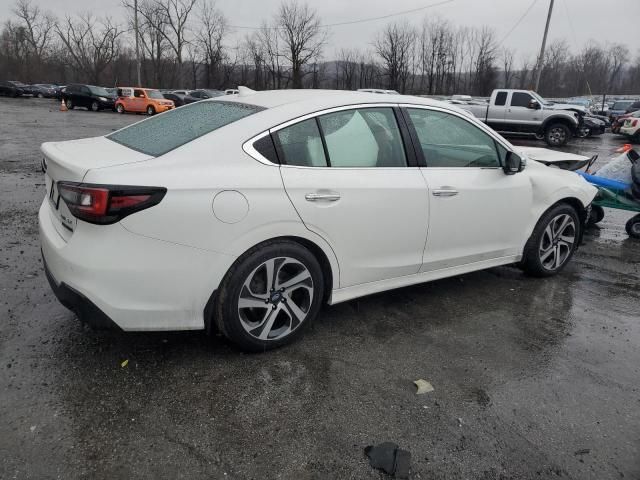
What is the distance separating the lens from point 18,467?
2.16 metres

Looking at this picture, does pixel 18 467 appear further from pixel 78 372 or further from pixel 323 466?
pixel 323 466

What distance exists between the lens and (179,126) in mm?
3260

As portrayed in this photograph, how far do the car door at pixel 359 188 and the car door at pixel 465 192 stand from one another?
158 millimetres

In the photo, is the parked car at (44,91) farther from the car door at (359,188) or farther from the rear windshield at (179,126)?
the car door at (359,188)

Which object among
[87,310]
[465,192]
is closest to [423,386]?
[465,192]

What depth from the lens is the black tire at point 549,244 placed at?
4.51 m

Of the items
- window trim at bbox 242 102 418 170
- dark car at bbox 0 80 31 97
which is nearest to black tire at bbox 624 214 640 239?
window trim at bbox 242 102 418 170

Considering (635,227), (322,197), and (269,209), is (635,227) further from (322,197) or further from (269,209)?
(269,209)

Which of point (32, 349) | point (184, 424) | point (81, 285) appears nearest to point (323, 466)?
point (184, 424)

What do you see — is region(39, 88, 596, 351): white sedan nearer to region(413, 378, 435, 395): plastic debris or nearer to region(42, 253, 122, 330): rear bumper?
region(42, 253, 122, 330): rear bumper

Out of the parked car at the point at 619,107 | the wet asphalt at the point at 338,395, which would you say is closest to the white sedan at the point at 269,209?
the wet asphalt at the point at 338,395

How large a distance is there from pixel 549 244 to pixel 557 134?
16.3m

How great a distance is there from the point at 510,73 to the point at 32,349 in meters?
66.9

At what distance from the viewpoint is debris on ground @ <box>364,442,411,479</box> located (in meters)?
2.26
